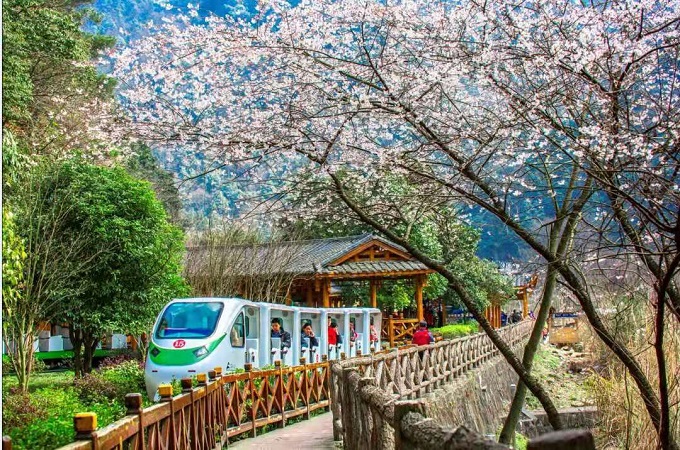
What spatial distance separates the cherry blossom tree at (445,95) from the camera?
7.19 metres

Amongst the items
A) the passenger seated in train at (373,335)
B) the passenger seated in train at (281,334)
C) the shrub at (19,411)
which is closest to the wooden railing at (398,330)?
the passenger seated in train at (373,335)

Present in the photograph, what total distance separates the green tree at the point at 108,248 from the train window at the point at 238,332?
3315 mm

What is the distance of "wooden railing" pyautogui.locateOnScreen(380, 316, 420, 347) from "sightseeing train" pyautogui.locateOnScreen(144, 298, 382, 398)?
9328 millimetres

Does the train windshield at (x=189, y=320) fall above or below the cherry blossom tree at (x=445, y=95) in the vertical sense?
below

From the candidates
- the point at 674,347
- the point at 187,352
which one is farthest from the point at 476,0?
the point at 187,352

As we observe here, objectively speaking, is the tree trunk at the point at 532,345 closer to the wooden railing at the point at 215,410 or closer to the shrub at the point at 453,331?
the wooden railing at the point at 215,410

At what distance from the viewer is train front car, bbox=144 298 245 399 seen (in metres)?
15.7

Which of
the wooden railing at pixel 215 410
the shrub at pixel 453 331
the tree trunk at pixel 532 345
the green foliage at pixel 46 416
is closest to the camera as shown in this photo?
the wooden railing at pixel 215 410

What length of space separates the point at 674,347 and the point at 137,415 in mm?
7617

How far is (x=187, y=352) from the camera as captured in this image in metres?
15.9

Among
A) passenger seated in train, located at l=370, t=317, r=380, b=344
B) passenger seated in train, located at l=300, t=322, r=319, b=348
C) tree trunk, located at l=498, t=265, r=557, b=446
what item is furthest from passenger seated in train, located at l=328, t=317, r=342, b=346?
tree trunk, located at l=498, t=265, r=557, b=446

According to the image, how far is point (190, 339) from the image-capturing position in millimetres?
16172

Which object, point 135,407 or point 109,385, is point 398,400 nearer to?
point 135,407

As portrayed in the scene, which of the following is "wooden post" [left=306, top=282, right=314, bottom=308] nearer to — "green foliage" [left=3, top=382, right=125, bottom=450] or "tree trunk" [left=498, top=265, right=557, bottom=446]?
"green foliage" [left=3, top=382, right=125, bottom=450]
